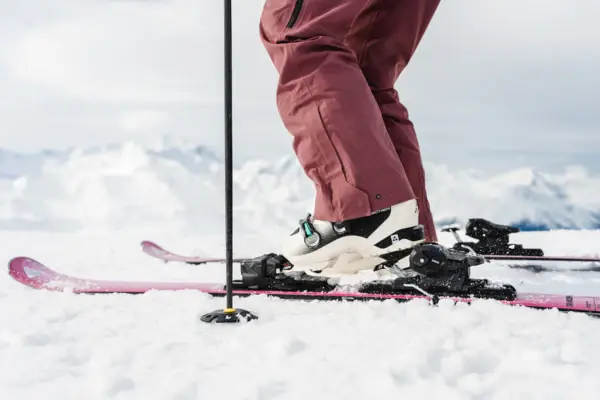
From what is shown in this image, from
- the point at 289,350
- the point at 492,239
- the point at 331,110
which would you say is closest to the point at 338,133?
the point at 331,110

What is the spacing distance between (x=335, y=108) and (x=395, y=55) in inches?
26.1

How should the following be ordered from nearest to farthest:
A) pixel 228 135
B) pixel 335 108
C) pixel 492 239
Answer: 1. pixel 228 135
2. pixel 335 108
3. pixel 492 239

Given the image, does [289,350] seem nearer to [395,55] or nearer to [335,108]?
[335,108]

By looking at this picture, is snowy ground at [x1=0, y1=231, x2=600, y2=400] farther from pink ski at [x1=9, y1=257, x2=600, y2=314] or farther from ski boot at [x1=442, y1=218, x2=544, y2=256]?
ski boot at [x1=442, y1=218, x2=544, y2=256]

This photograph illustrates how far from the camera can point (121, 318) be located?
1.46 meters

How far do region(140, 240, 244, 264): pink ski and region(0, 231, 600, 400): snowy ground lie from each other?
1.24 m

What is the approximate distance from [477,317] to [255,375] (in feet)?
2.21

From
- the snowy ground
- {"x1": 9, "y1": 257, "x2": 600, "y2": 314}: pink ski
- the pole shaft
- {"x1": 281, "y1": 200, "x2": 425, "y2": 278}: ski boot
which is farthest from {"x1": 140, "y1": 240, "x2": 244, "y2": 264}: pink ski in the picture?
the pole shaft

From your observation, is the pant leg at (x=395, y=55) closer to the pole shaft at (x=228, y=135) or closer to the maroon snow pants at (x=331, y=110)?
the maroon snow pants at (x=331, y=110)

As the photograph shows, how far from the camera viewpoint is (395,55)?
2252 millimetres

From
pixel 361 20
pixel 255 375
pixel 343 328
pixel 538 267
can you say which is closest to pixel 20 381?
pixel 255 375

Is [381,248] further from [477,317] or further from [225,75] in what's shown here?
[225,75]

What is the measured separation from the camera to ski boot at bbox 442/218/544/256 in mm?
2963

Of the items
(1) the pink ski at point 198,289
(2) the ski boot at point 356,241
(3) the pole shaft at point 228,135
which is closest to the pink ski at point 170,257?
(1) the pink ski at point 198,289
